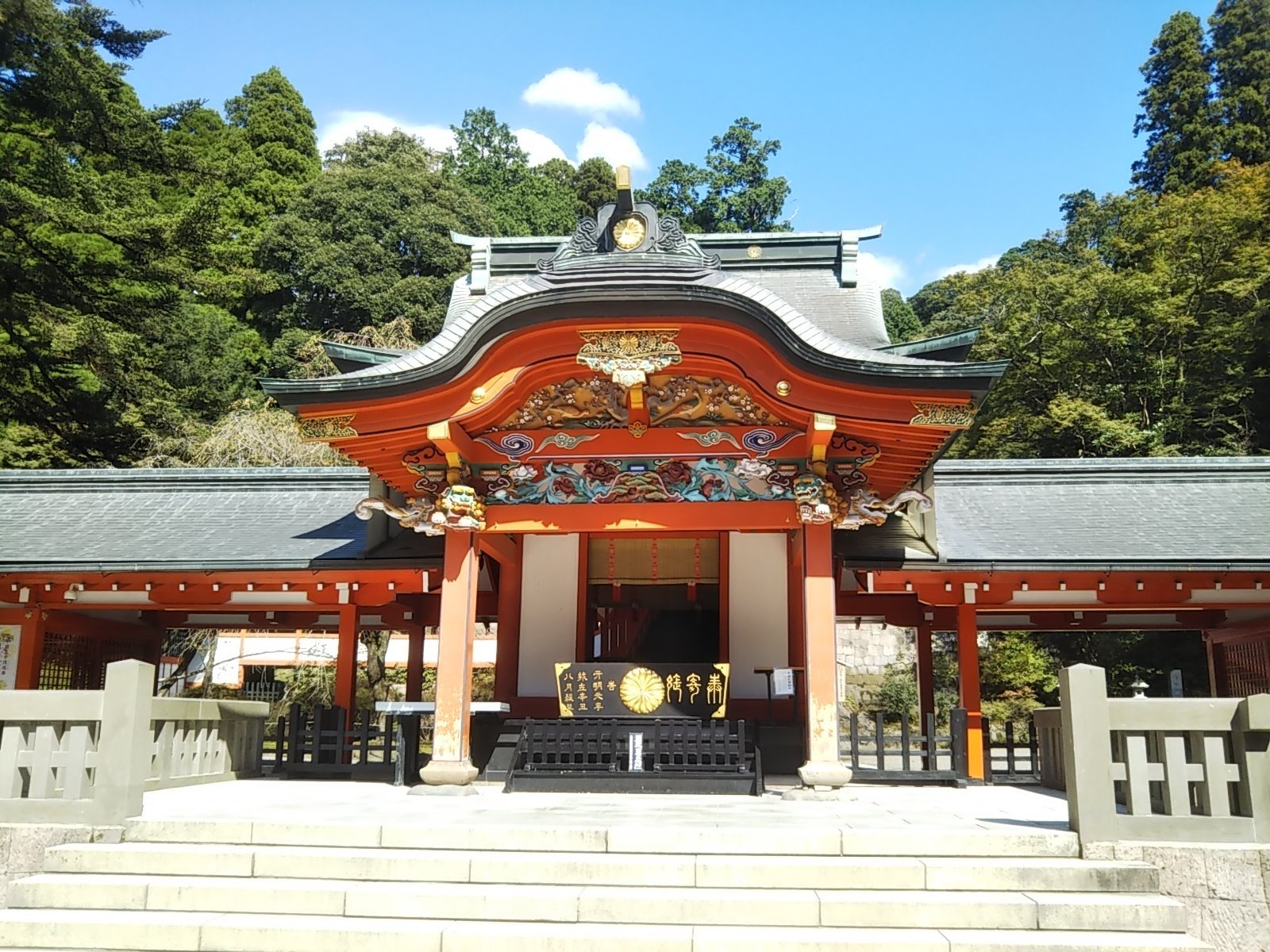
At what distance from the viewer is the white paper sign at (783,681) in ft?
31.6

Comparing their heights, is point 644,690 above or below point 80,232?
below

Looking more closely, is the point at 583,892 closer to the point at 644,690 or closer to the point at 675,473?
the point at 644,690

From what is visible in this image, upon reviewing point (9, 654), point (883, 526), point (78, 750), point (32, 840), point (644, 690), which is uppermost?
point (883, 526)

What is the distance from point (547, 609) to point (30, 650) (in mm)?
6272

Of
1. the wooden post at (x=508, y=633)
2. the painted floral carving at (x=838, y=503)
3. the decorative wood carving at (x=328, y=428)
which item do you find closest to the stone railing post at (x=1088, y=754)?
Result: the painted floral carving at (x=838, y=503)

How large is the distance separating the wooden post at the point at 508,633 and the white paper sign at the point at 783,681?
283cm

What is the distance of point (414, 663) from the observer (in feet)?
42.9

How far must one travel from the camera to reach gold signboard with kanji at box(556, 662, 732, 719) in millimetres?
9445

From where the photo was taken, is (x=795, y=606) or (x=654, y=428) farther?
(x=795, y=606)

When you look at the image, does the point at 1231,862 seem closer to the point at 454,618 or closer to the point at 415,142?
the point at 454,618

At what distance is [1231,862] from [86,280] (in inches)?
850

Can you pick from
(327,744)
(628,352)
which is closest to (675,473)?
(628,352)

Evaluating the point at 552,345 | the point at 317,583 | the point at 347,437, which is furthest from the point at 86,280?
the point at 552,345

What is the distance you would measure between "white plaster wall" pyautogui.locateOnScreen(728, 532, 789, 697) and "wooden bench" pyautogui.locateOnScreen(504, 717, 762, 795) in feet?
5.89
